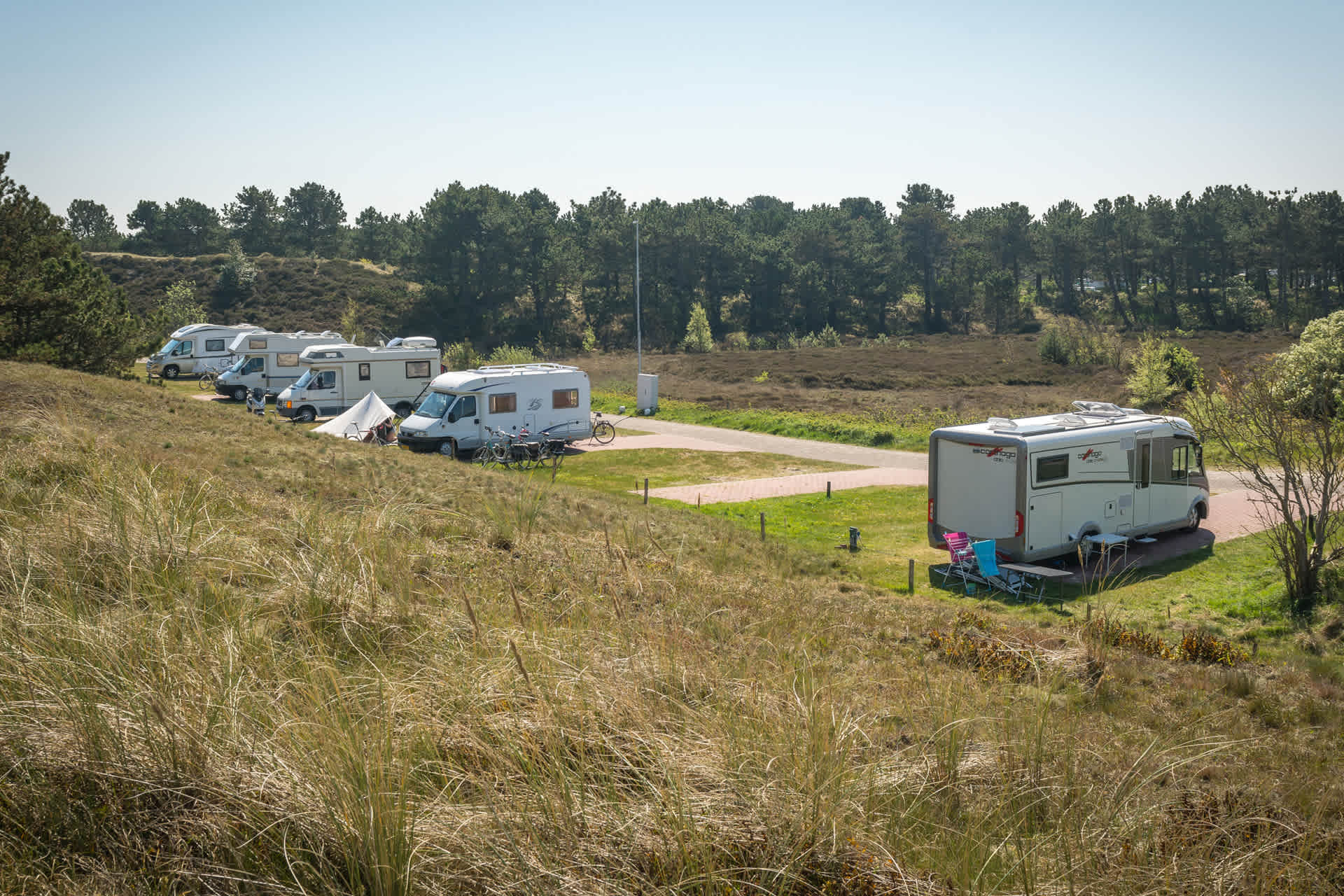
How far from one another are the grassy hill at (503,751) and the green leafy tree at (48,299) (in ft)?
58.1

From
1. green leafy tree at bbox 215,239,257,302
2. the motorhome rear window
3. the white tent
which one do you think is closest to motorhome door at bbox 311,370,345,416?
the white tent

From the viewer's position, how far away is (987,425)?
528 inches

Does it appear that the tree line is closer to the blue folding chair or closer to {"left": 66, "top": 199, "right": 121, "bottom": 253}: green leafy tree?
{"left": 66, "top": 199, "right": 121, "bottom": 253}: green leafy tree

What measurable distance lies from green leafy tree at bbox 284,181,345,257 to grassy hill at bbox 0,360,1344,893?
8304cm

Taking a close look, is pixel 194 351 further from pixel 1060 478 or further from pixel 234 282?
pixel 1060 478

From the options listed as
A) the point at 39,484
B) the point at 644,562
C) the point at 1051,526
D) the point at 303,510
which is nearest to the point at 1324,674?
the point at 1051,526

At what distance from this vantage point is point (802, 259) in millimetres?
72250

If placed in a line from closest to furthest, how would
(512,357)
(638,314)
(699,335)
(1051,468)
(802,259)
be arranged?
(1051,468), (638,314), (512,357), (699,335), (802,259)

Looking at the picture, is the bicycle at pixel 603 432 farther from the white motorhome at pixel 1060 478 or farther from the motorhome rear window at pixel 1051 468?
the motorhome rear window at pixel 1051 468

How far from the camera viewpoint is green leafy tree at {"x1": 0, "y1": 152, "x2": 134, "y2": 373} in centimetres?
2048

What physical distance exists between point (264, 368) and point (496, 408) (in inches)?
542

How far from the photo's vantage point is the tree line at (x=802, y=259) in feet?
204

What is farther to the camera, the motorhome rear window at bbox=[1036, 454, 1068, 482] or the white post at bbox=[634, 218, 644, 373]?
the white post at bbox=[634, 218, 644, 373]

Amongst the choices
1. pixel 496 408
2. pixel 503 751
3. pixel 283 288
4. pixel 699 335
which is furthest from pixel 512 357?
pixel 503 751
